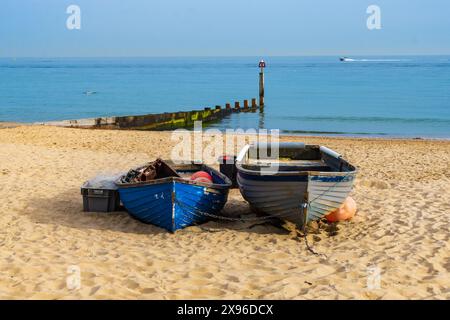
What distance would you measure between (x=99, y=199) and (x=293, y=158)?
483 centimetres

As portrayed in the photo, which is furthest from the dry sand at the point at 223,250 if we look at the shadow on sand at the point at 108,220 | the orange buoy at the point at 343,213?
the orange buoy at the point at 343,213

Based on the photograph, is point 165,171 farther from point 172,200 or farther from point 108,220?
point 172,200

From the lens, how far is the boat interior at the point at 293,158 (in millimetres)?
11688

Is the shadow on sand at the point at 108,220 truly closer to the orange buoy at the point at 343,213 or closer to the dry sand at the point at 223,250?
the dry sand at the point at 223,250

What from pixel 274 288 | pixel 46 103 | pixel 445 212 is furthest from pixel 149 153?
pixel 46 103

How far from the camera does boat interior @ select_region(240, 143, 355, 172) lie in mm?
11688

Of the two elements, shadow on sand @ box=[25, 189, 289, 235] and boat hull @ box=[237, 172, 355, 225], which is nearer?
boat hull @ box=[237, 172, 355, 225]

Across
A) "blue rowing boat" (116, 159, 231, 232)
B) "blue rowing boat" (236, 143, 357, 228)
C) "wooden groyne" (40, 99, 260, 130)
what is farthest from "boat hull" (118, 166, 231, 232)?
"wooden groyne" (40, 99, 260, 130)

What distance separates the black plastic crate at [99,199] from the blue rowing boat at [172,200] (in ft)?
1.75

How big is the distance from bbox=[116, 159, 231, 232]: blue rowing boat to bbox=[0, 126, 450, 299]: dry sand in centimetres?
22

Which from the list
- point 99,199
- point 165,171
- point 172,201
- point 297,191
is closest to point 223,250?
point 172,201

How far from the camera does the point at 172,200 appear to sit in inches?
378

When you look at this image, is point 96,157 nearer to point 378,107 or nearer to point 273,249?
point 273,249

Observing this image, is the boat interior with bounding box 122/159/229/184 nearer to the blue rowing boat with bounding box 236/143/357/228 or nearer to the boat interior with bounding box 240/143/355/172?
the boat interior with bounding box 240/143/355/172
